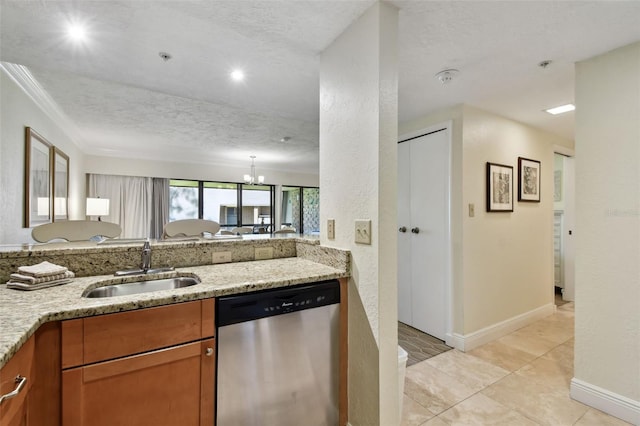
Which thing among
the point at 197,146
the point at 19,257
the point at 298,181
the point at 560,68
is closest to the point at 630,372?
the point at 560,68

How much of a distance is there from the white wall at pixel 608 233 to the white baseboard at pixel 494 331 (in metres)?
0.78

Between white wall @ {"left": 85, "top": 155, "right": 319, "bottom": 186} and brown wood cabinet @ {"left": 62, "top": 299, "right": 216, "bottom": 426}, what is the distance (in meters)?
5.32

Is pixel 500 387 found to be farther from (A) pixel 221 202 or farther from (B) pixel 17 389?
(A) pixel 221 202

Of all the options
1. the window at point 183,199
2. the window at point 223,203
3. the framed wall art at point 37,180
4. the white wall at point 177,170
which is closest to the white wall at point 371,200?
the framed wall art at point 37,180

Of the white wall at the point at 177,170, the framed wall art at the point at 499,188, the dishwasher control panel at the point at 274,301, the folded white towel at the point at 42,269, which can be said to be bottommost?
the dishwasher control panel at the point at 274,301

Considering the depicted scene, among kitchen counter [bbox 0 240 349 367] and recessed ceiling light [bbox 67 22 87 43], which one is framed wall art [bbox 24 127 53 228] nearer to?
recessed ceiling light [bbox 67 22 87 43]

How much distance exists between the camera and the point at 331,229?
172 centimetres

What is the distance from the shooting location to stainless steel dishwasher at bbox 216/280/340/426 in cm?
130

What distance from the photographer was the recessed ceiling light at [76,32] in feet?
5.06

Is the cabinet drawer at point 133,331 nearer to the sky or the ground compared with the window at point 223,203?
nearer to the ground

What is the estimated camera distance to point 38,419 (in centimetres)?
96

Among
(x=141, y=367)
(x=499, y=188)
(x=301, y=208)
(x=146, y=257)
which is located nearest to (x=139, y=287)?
(x=146, y=257)

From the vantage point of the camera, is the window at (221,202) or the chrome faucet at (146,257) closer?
the chrome faucet at (146,257)

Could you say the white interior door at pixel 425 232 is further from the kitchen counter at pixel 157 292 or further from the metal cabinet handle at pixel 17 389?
the metal cabinet handle at pixel 17 389
